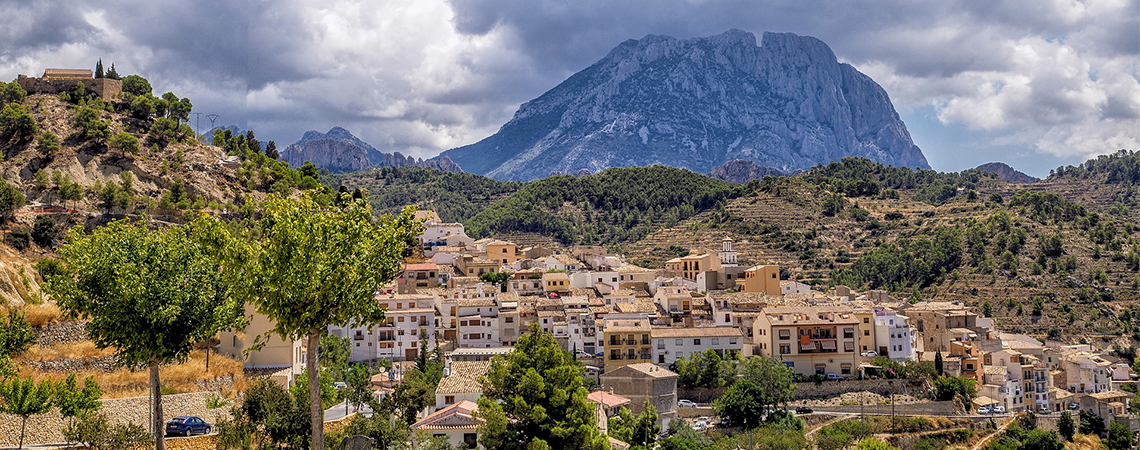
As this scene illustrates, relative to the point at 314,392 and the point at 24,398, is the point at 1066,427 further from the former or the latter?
the point at 24,398

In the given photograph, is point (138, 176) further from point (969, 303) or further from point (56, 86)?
point (969, 303)

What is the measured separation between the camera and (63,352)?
91.5 feet

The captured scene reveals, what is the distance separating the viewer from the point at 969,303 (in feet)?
282

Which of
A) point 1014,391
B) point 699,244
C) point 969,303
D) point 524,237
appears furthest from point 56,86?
point 969,303

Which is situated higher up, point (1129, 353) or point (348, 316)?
point (348, 316)

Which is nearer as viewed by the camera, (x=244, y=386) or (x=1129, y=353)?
(x=244, y=386)

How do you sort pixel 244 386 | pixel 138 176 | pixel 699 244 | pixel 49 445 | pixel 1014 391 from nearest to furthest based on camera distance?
pixel 49 445, pixel 244 386, pixel 1014 391, pixel 138 176, pixel 699 244

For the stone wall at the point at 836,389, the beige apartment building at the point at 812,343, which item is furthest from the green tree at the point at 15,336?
the beige apartment building at the point at 812,343

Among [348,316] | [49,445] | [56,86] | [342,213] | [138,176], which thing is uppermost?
[56,86]

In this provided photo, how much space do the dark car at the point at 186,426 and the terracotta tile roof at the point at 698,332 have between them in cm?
3168

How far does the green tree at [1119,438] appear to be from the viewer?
177 ft

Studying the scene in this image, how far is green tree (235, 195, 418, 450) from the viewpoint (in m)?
13.5

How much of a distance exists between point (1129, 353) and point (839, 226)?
44.4m

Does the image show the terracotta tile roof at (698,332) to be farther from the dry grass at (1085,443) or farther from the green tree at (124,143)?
the green tree at (124,143)
